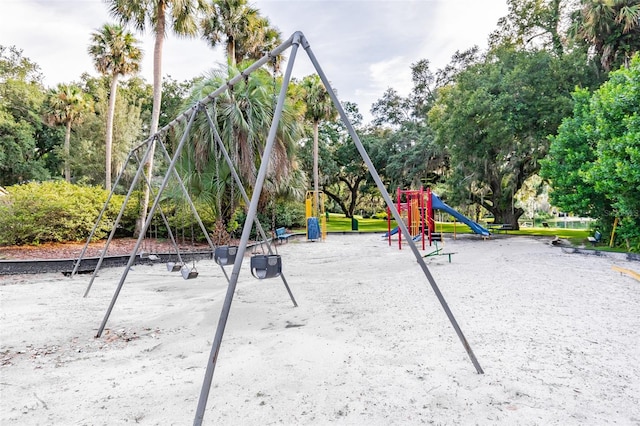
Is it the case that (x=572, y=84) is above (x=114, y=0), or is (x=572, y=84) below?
below

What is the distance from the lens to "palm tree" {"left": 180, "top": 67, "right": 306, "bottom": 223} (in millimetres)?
10352

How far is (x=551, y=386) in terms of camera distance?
2.50m

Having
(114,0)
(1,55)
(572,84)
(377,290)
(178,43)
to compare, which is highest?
(1,55)

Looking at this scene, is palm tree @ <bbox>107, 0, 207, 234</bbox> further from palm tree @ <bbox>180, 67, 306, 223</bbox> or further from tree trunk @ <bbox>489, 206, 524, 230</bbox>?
tree trunk @ <bbox>489, 206, 524, 230</bbox>

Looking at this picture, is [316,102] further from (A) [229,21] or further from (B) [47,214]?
(B) [47,214]

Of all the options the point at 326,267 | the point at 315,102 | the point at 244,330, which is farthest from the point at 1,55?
the point at 244,330

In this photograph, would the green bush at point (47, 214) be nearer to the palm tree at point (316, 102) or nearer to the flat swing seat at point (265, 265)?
the flat swing seat at point (265, 265)

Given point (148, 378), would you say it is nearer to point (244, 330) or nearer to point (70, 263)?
point (244, 330)

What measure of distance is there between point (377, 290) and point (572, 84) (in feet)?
38.9

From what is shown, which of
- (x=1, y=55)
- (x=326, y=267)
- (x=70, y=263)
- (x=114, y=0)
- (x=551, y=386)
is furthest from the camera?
(x=1, y=55)

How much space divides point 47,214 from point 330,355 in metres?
9.76

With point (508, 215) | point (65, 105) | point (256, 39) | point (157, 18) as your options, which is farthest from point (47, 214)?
point (508, 215)

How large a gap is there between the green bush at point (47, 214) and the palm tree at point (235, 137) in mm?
2930

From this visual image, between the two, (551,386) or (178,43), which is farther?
(178,43)
